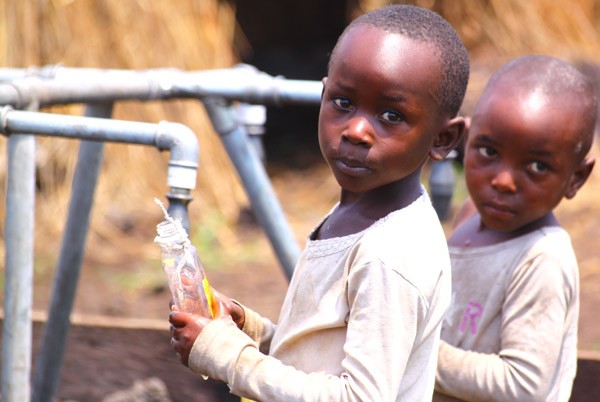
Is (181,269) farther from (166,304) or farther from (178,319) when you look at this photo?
(166,304)

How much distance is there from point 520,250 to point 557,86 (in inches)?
12.2

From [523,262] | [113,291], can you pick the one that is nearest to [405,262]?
[523,262]

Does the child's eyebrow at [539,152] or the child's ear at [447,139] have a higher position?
the child's ear at [447,139]

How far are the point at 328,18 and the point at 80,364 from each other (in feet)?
18.5

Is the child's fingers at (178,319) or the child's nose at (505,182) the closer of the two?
the child's fingers at (178,319)

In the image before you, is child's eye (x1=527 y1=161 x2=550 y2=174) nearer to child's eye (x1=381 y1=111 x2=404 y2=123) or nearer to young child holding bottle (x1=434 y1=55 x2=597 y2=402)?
young child holding bottle (x1=434 y1=55 x2=597 y2=402)

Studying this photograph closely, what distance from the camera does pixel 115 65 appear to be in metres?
5.14

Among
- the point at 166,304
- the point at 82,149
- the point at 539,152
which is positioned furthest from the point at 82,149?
the point at 166,304

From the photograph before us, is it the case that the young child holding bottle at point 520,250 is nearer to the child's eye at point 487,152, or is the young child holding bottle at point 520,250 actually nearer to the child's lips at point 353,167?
the child's eye at point 487,152

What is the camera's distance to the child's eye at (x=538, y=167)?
172 cm

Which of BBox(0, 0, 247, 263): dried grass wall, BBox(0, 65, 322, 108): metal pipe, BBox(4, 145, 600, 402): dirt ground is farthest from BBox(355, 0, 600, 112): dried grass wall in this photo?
BBox(0, 65, 322, 108): metal pipe

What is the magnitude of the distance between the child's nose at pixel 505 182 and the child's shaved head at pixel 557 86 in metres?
0.14

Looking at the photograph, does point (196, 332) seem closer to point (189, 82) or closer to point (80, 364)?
point (189, 82)

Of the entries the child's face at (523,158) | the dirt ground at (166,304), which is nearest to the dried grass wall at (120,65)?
the dirt ground at (166,304)
